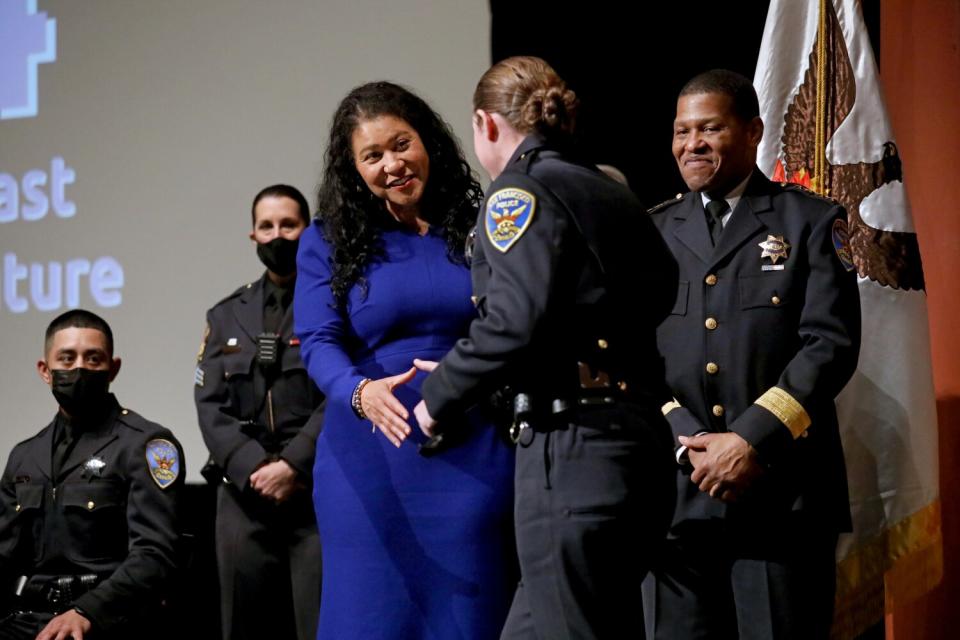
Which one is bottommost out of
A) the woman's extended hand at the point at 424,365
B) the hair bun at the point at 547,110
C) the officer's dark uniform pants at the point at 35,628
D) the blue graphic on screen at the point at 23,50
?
the officer's dark uniform pants at the point at 35,628

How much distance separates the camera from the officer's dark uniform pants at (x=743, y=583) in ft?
8.78

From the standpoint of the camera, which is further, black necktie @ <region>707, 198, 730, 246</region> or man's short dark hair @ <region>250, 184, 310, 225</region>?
man's short dark hair @ <region>250, 184, 310, 225</region>

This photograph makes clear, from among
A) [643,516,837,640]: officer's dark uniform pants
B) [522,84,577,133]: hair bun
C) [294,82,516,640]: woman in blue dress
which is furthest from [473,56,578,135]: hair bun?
[643,516,837,640]: officer's dark uniform pants

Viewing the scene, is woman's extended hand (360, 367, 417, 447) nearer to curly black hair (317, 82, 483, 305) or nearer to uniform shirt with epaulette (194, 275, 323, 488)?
curly black hair (317, 82, 483, 305)

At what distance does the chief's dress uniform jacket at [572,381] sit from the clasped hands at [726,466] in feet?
1.39

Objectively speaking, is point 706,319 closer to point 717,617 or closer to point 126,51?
point 717,617

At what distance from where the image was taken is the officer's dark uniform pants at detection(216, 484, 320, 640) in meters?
3.86

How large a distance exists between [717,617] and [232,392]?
1907 millimetres

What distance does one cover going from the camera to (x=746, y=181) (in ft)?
9.77

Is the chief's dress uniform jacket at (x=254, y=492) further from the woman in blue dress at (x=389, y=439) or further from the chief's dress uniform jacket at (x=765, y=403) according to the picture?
the chief's dress uniform jacket at (x=765, y=403)

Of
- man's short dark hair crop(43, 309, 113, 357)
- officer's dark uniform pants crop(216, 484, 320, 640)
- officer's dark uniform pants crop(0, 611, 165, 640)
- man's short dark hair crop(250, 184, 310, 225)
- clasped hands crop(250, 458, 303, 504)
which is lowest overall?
officer's dark uniform pants crop(0, 611, 165, 640)

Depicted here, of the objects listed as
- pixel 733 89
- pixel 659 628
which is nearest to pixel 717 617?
pixel 659 628

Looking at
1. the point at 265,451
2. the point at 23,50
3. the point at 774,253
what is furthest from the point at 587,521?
the point at 23,50

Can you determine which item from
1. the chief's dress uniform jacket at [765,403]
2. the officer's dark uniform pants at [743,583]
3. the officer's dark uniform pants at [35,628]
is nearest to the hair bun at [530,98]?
the chief's dress uniform jacket at [765,403]
